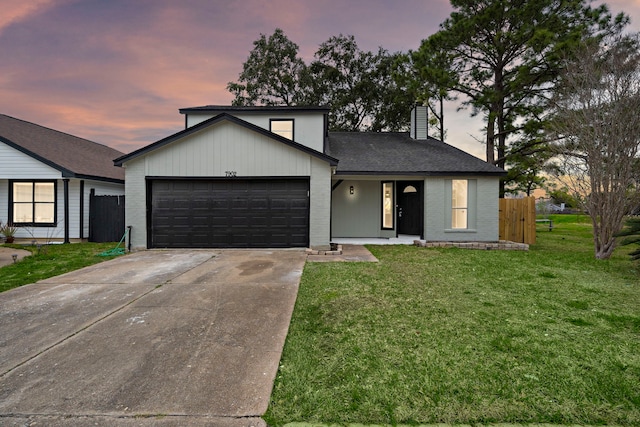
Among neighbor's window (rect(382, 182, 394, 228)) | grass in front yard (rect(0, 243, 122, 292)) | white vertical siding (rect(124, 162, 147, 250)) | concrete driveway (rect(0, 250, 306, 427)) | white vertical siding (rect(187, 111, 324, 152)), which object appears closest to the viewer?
concrete driveway (rect(0, 250, 306, 427))

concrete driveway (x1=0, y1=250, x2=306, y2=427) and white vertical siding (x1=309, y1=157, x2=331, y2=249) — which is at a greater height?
white vertical siding (x1=309, y1=157, x2=331, y2=249)

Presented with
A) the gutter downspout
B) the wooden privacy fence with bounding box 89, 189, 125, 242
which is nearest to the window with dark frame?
the wooden privacy fence with bounding box 89, 189, 125, 242

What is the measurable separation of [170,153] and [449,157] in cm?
1062

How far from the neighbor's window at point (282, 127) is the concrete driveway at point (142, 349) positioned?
7.65m

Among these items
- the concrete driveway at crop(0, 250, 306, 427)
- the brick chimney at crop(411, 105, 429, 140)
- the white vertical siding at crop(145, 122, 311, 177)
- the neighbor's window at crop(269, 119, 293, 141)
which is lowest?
the concrete driveway at crop(0, 250, 306, 427)

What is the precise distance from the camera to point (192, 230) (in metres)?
9.41

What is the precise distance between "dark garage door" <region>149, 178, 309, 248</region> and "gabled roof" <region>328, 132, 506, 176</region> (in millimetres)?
2466

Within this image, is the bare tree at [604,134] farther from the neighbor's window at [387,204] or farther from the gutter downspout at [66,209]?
the gutter downspout at [66,209]

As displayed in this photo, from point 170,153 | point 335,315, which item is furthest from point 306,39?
point 335,315

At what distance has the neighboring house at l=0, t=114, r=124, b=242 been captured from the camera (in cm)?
1122

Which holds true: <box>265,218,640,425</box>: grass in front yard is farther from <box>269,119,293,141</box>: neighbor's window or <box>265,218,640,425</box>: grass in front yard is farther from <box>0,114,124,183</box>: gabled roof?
<box>0,114,124,183</box>: gabled roof

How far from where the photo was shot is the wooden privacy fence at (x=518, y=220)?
11.1 m

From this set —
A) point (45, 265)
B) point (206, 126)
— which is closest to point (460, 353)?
point (206, 126)

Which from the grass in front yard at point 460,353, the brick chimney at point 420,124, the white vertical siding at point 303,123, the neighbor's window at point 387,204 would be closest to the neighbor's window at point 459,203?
the neighbor's window at point 387,204
